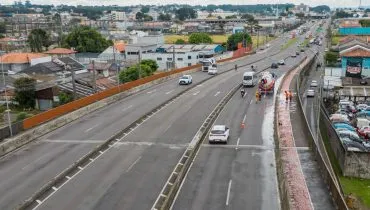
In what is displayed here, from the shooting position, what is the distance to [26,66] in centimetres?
10094

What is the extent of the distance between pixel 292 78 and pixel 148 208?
178 feet

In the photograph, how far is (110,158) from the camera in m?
31.6

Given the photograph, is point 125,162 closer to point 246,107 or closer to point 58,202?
point 58,202

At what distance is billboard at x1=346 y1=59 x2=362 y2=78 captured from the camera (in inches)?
2970

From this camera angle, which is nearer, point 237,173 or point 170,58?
point 237,173

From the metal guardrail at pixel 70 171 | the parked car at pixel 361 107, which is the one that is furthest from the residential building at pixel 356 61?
the metal guardrail at pixel 70 171

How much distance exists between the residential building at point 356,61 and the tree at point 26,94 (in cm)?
4917

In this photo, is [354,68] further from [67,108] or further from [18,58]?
[18,58]

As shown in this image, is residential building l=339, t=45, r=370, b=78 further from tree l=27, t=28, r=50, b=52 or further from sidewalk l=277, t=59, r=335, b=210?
tree l=27, t=28, r=50, b=52

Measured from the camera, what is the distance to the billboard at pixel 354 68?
75.4 m

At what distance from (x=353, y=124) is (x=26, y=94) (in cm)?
4399

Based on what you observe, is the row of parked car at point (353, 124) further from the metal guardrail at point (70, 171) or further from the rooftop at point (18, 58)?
the rooftop at point (18, 58)

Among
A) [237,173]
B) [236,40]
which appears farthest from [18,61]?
[237,173]

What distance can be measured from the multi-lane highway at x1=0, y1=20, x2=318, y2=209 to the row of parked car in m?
7.57
